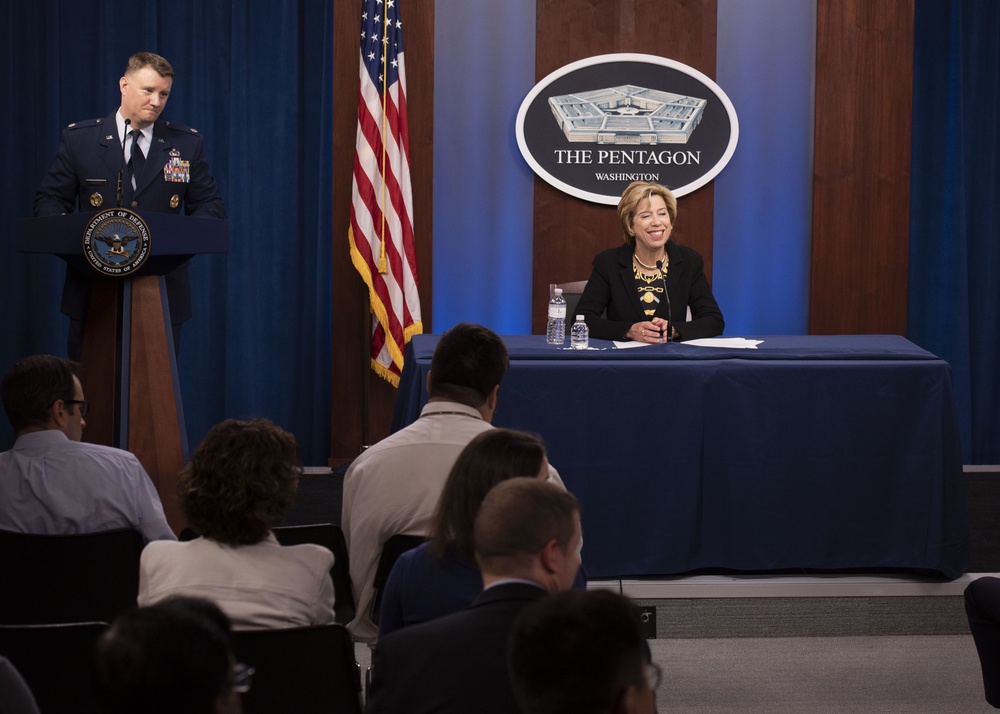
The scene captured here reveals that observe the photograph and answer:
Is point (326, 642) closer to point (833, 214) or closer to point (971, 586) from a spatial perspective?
point (971, 586)

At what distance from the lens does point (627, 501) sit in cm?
390

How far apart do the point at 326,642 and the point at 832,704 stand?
6.35ft

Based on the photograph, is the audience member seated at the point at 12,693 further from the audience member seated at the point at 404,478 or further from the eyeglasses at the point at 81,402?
the eyeglasses at the point at 81,402

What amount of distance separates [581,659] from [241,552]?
96cm

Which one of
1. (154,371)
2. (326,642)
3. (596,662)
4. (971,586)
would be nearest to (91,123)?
(154,371)

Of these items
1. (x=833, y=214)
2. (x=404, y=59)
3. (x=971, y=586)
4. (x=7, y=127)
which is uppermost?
(x=404, y=59)

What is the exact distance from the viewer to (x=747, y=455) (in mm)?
3893

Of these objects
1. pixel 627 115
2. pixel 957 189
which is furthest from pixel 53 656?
pixel 957 189

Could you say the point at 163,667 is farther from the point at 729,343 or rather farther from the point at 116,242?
the point at 729,343

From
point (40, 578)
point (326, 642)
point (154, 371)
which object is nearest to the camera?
point (326, 642)

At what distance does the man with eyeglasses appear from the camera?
2803 millimetres

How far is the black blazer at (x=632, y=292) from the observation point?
4750mm

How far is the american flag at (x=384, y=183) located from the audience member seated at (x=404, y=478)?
282 cm

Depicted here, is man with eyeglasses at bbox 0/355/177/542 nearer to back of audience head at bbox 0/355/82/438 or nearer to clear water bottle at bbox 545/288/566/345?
back of audience head at bbox 0/355/82/438
